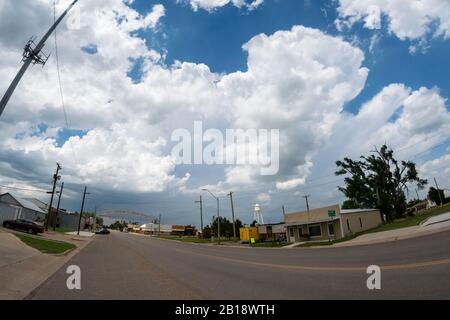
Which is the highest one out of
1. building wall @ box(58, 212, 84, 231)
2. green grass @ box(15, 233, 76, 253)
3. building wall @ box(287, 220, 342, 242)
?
building wall @ box(58, 212, 84, 231)

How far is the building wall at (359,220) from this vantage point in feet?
131

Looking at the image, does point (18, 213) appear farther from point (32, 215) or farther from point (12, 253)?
point (12, 253)

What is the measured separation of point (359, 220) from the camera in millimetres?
42344

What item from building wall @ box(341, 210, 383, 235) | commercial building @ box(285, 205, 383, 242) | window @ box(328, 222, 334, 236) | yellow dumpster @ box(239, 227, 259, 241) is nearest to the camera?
building wall @ box(341, 210, 383, 235)

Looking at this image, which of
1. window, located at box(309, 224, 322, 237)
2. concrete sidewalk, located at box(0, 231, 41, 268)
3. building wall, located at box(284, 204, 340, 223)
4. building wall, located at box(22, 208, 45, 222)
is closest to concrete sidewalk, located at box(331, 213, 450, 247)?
building wall, located at box(284, 204, 340, 223)

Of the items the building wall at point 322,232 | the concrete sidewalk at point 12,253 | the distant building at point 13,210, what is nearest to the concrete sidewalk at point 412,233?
the building wall at point 322,232

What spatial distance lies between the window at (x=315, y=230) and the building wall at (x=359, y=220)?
419cm

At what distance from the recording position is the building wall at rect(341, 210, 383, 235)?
131 ft

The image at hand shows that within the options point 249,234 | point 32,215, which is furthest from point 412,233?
point 32,215

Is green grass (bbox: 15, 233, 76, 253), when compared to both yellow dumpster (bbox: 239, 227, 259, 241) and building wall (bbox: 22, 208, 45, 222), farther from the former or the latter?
building wall (bbox: 22, 208, 45, 222)

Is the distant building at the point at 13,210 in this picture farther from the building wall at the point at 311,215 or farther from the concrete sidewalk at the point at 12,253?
the building wall at the point at 311,215
